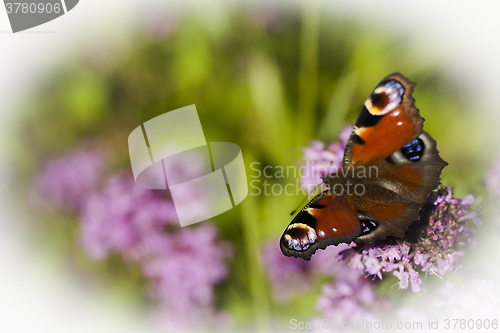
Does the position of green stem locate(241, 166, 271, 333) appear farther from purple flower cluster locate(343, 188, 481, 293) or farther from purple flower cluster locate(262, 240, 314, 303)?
purple flower cluster locate(343, 188, 481, 293)

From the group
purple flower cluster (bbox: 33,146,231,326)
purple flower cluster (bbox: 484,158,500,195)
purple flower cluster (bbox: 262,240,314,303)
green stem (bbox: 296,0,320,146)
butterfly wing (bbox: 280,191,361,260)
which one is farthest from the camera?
green stem (bbox: 296,0,320,146)

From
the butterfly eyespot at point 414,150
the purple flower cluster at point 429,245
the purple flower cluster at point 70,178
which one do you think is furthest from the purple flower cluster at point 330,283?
the purple flower cluster at point 70,178

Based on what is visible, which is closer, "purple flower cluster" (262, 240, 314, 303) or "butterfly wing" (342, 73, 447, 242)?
"butterfly wing" (342, 73, 447, 242)

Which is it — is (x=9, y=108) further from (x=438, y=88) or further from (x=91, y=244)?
(x=438, y=88)

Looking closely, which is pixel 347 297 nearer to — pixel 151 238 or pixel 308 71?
pixel 151 238

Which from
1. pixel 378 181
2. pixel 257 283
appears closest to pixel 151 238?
pixel 257 283

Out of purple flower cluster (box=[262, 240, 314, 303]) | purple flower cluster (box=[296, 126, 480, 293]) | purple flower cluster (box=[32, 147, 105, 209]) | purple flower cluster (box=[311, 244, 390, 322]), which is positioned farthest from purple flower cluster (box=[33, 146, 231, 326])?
purple flower cluster (box=[296, 126, 480, 293])

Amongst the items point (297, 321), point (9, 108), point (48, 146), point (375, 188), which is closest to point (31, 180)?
point (48, 146)
